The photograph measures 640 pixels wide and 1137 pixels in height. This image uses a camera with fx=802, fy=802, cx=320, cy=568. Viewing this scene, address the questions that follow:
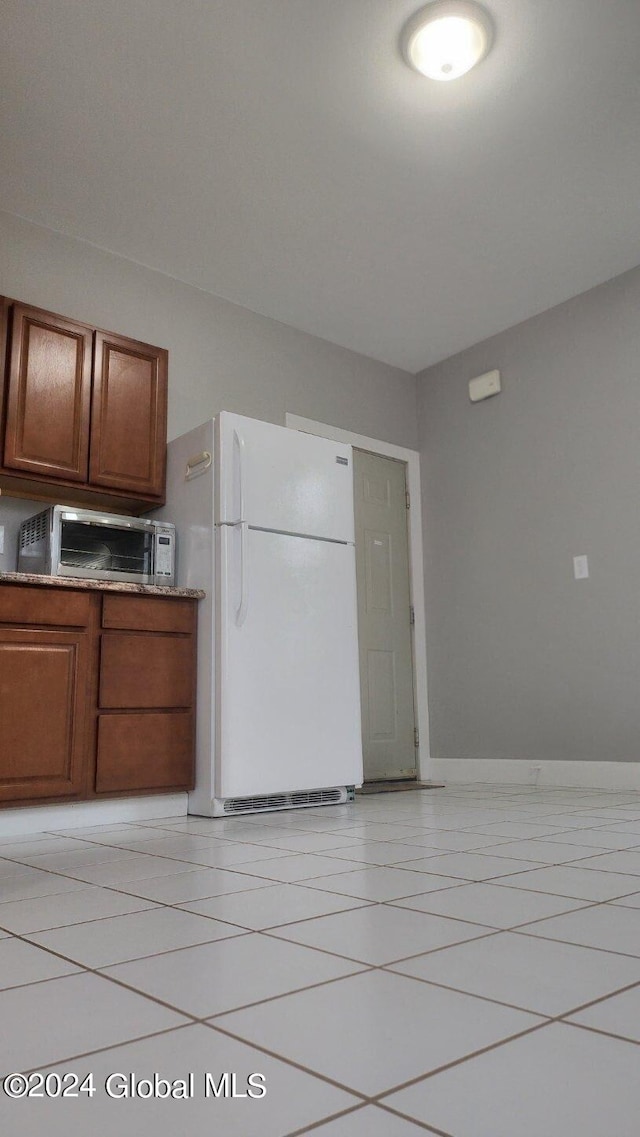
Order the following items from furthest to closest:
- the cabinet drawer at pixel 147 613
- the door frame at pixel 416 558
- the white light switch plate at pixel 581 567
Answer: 1. the door frame at pixel 416 558
2. the white light switch plate at pixel 581 567
3. the cabinet drawer at pixel 147 613

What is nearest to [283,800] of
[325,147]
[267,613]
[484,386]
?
[267,613]

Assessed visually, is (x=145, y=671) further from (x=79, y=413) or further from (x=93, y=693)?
(x=79, y=413)

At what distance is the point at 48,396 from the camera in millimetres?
3289

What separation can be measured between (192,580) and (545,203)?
2271 millimetres

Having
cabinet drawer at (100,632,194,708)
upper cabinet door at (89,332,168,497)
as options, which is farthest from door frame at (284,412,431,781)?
cabinet drawer at (100,632,194,708)

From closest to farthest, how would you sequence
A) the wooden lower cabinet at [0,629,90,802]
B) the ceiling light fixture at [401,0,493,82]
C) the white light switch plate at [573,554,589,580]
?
the ceiling light fixture at [401,0,493,82], the wooden lower cabinet at [0,629,90,802], the white light switch plate at [573,554,589,580]

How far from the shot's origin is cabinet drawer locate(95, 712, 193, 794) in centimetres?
297

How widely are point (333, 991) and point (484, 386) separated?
416 cm

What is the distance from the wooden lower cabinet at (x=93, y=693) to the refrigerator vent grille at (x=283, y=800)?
211 mm

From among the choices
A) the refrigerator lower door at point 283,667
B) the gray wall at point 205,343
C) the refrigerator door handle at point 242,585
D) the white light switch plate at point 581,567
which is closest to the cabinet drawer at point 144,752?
the refrigerator lower door at point 283,667

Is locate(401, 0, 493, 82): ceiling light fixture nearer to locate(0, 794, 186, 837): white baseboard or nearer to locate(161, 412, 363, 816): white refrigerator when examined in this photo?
locate(161, 412, 363, 816): white refrigerator

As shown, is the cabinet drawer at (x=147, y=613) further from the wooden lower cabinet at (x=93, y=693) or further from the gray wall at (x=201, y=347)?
the gray wall at (x=201, y=347)

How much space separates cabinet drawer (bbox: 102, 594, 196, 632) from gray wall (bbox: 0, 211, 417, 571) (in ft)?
1.99

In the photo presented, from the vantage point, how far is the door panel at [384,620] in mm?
4613
